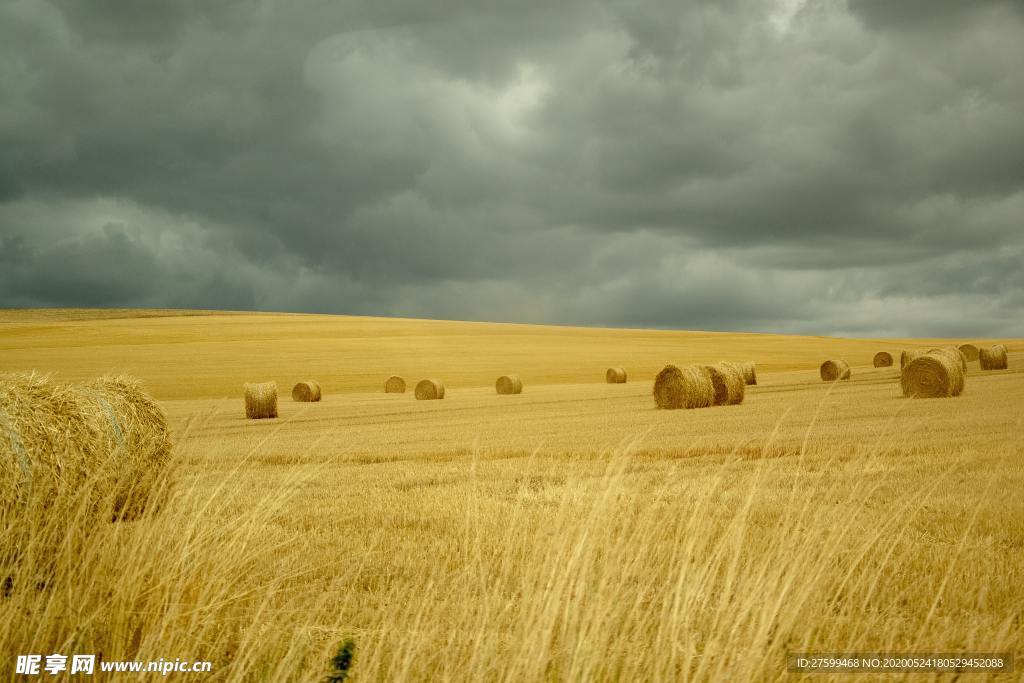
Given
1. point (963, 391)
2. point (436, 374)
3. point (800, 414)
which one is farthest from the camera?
point (436, 374)

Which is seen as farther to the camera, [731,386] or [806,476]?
[731,386]

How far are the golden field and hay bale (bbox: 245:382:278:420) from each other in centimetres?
89

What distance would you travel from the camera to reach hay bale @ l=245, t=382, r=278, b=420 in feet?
94.1

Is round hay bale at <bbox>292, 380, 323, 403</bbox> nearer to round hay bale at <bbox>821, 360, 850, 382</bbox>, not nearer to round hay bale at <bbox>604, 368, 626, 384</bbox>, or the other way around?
round hay bale at <bbox>604, 368, 626, 384</bbox>

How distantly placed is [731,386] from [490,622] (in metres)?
23.1

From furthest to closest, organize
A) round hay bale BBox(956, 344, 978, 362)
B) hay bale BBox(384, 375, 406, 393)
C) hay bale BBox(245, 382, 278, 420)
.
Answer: round hay bale BBox(956, 344, 978, 362) → hay bale BBox(384, 375, 406, 393) → hay bale BBox(245, 382, 278, 420)

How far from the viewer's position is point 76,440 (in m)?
7.16

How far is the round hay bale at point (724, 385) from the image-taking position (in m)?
26.1

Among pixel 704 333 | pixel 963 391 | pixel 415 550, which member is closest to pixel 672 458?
pixel 415 550

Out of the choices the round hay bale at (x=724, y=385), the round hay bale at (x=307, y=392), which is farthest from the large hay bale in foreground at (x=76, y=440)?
the round hay bale at (x=307, y=392)

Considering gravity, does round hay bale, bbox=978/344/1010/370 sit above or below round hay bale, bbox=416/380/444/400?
above

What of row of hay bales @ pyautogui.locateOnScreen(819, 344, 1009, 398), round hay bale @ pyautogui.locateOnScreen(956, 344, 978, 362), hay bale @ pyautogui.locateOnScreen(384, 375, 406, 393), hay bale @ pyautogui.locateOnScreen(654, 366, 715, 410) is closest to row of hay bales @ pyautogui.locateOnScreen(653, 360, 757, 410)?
hay bale @ pyautogui.locateOnScreen(654, 366, 715, 410)

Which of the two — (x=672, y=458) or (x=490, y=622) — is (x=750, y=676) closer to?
(x=490, y=622)

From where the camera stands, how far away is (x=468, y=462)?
13406 millimetres
